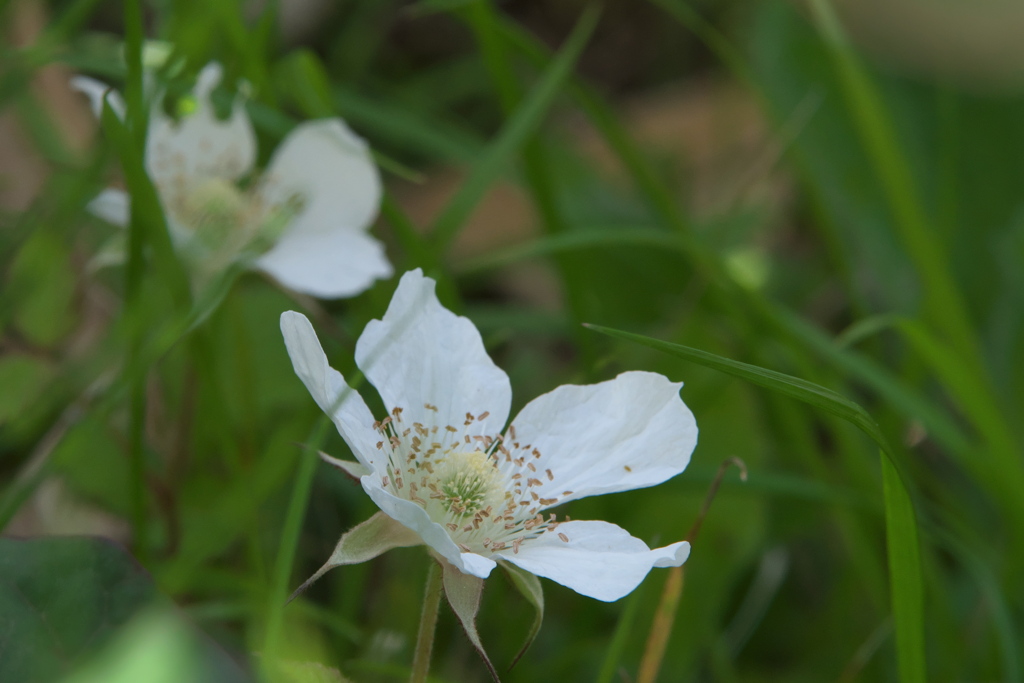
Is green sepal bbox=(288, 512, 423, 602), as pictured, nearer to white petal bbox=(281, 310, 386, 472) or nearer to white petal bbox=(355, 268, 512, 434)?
white petal bbox=(281, 310, 386, 472)

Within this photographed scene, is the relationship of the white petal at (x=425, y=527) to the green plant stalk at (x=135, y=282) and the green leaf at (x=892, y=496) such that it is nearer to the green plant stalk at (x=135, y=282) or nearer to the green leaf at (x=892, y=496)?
the green leaf at (x=892, y=496)

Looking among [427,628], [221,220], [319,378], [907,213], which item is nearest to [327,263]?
[221,220]

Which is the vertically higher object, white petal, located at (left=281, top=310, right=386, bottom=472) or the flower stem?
white petal, located at (left=281, top=310, right=386, bottom=472)

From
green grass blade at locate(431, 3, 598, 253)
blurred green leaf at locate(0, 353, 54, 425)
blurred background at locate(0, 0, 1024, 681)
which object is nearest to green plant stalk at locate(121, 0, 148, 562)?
blurred background at locate(0, 0, 1024, 681)

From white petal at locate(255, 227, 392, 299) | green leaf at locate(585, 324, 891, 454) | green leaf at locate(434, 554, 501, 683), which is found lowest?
white petal at locate(255, 227, 392, 299)

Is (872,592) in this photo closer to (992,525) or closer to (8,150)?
(992,525)

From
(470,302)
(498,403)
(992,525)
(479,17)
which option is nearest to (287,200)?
(479,17)

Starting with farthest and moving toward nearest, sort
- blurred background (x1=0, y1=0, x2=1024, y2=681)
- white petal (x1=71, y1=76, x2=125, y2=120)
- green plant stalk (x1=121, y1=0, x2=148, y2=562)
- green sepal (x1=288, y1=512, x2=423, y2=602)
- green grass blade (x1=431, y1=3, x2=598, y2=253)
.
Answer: green grass blade (x1=431, y1=3, x2=598, y2=253)
white petal (x1=71, y1=76, x2=125, y2=120)
blurred background (x1=0, y1=0, x2=1024, y2=681)
green plant stalk (x1=121, y1=0, x2=148, y2=562)
green sepal (x1=288, y1=512, x2=423, y2=602)
